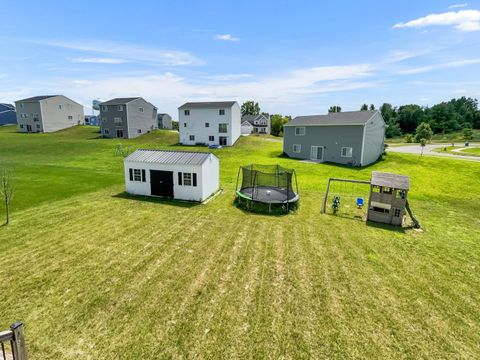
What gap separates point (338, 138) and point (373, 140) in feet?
15.4

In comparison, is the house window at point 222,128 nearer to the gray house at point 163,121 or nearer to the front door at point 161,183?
the front door at point 161,183

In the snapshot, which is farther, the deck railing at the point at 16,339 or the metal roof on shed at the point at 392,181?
the metal roof on shed at the point at 392,181

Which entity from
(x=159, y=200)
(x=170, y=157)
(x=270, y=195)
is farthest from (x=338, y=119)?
(x=159, y=200)

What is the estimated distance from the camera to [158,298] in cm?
758

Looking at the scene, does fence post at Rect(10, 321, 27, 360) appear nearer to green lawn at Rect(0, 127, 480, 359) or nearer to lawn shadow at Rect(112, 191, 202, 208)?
green lawn at Rect(0, 127, 480, 359)

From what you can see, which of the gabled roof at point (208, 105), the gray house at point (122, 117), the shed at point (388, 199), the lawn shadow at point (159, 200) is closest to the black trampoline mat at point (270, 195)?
the lawn shadow at point (159, 200)

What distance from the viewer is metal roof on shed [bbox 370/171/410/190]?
13517 millimetres

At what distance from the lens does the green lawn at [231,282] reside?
615cm

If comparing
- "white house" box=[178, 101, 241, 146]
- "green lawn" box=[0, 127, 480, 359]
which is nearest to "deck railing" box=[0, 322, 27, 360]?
"green lawn" box=[0, 127, 480, 359]

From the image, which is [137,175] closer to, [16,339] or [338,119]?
[16,339]

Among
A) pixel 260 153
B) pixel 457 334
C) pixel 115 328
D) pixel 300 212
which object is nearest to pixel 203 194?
pixel 300 212

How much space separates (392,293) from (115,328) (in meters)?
8.23

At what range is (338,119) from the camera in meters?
35.6

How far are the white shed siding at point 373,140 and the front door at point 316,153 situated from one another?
5.77m
